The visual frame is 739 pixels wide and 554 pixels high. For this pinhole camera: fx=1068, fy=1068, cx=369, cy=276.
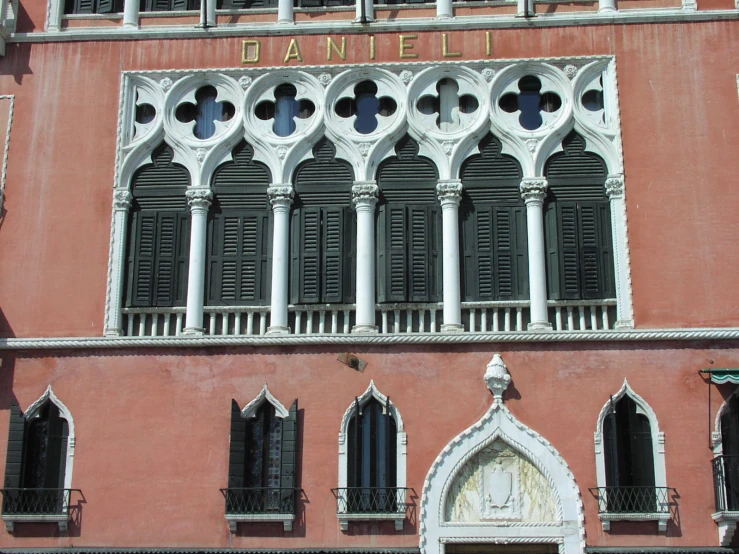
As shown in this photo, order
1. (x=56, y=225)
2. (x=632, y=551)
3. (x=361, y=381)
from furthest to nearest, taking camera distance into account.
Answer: (x=56, y=225) → (x=361, y=381) → (x=632, y=551)

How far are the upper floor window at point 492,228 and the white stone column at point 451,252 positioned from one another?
189mm

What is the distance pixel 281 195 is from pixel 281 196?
0.02 m

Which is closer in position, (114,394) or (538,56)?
(114,394)

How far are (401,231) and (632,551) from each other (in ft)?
18.5

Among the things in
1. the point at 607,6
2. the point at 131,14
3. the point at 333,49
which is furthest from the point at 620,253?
the point at 131,14

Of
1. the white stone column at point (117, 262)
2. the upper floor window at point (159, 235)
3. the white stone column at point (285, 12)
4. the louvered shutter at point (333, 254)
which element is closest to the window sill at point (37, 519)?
the white stone column at point (117, 262)

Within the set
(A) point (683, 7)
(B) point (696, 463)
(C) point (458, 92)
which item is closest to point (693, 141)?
(A) point (683, 7)

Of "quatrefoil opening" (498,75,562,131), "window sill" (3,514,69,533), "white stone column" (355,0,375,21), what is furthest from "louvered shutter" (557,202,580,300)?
"window sill" (3,514,69,533)

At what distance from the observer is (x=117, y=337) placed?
51.6 ft

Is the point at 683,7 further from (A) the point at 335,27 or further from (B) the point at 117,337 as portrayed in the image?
(B) the point at 117,337

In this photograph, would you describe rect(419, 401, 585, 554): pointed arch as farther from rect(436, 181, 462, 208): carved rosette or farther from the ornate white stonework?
rect(436, 181, 462, 208): carved rosette

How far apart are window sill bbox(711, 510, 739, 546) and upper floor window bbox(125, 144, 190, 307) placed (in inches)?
324

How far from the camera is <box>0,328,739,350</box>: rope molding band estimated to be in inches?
596

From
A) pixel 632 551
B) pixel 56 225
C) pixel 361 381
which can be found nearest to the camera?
pixel 632 551
